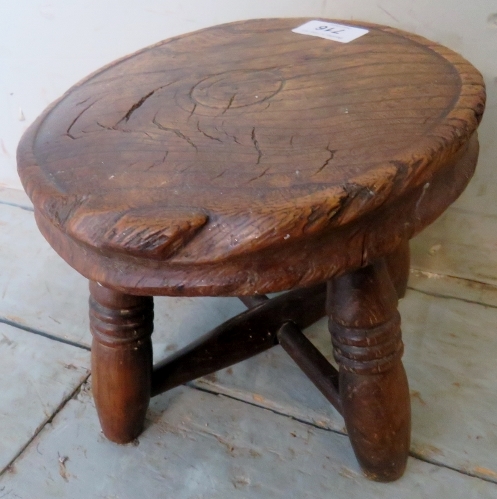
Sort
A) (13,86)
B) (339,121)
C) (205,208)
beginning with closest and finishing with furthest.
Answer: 1. (205,208)
2. (339,121)
3. (13,86)

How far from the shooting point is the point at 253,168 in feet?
1.52

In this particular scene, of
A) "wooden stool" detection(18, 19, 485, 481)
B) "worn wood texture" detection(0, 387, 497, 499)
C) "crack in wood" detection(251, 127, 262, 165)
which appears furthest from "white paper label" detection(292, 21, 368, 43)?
"worn wood texture" detection(0, 387, 497, 499)

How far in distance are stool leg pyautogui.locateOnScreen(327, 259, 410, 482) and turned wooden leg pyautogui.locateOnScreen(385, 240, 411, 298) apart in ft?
0.92

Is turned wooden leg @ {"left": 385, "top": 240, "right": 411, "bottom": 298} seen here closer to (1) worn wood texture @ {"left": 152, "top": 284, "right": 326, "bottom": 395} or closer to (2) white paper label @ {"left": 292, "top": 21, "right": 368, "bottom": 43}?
(1) worn wood texture @ {"left": 152, "top": 284, "right": 326, "bottom": 395}

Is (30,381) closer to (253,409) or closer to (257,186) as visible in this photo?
(253,409)

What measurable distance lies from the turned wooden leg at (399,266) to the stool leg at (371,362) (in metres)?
0.28

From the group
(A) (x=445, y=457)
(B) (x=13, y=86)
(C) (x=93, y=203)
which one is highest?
(C) (x=93, y=203)

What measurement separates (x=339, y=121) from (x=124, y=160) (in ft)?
0.68

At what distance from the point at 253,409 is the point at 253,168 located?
454mm

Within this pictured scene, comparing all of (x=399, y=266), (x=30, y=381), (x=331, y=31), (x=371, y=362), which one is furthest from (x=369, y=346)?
(x=30, y=381)

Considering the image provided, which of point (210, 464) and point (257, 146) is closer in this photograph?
point (257, 146)

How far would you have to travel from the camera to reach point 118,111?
1.96 ft

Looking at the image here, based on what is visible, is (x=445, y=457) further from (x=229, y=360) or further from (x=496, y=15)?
(x=496, y=15)

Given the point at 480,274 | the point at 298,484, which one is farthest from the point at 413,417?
the point at 480,274
